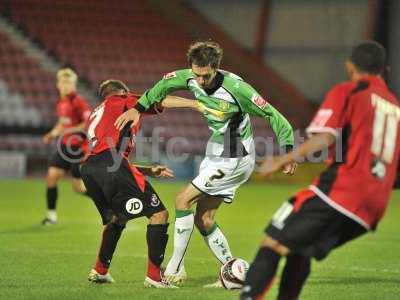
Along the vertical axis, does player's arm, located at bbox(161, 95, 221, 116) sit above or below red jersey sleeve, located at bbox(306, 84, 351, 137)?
below

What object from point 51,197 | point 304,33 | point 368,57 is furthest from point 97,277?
point 304,33

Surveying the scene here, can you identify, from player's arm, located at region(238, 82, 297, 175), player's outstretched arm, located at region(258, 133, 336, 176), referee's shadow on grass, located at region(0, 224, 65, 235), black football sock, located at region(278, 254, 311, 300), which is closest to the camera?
player's outstretched arm, located at region(258, 133, 336, 176)

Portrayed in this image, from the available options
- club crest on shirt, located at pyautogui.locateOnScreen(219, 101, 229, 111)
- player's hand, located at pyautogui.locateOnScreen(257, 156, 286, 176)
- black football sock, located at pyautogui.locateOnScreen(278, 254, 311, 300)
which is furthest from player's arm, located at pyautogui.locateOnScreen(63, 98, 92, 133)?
player's hand, located at pyautogui.locateOnScreen(257, 156, 286, 176)

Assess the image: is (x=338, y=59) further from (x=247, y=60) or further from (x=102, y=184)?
(x=102, y=184)

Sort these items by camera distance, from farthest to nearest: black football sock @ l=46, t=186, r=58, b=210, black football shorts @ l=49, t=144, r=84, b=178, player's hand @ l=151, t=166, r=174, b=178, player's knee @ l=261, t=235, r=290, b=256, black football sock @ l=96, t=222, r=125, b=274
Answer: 1. black football shorts @ l=49, t=144, r=84, b=178
2. black football sock @ l=46, t=186, r=58, b=210
3. player's hand @ l=151, t=166, r=174, b=178
4. black football sock @ l=96, t=222, r=125, b=274
5. player's knee @ l=261, t=235, r=290, b=256

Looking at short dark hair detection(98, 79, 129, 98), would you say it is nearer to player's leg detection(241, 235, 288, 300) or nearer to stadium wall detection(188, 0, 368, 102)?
player's leg detection(241, 235, 288, 300)

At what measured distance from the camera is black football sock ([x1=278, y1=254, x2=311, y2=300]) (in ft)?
18.9

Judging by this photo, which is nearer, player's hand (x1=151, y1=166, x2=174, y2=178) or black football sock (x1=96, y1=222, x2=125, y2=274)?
black football sock (x1=96, y1=222, x2=125, y2=274)

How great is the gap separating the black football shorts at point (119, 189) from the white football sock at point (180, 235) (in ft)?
0.81

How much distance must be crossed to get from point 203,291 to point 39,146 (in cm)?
1581

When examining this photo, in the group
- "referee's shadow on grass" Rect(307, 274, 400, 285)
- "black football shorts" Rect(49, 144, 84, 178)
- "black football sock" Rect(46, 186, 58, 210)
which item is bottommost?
"black football sock" Rect(46, 186, 58, 210)

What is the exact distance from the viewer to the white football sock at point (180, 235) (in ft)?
26.1

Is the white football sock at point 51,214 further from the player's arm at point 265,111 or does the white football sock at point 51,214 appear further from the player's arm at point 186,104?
the player's arm at point 265,111

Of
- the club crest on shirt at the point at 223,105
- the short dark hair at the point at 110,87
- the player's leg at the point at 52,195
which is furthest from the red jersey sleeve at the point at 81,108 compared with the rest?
the club crest on shirt at the point at 223,105
